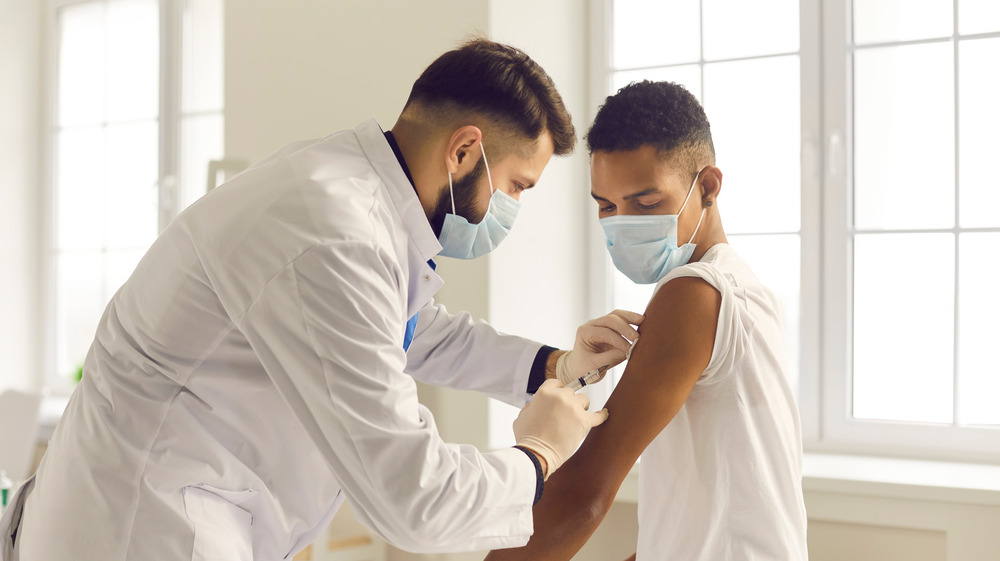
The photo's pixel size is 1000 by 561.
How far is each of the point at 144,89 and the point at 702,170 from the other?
11.0 feet

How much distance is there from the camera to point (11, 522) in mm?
1235

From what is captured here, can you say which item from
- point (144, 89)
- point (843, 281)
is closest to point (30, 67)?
point (144, 89)

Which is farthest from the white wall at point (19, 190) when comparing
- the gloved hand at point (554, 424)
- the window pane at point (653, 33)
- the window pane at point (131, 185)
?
the gloved hand at point (554, 424)

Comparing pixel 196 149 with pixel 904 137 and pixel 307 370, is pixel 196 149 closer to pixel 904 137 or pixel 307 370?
pixel 904 137

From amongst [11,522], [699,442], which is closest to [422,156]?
[699,442]

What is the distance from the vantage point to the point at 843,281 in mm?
2379

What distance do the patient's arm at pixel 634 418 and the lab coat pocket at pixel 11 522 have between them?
A: 73cm

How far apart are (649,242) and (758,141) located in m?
1.31

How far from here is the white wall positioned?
4008 millimetres

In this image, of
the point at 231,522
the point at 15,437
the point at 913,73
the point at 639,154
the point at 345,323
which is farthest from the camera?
the point at 15,437

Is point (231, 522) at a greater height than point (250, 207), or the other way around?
point (250, 207)

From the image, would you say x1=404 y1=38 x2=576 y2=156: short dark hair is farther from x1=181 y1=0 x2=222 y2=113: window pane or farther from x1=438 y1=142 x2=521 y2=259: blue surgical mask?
x1=181 y1=0 x2=222 y2=113: window pane

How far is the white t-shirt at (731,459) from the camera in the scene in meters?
1.11

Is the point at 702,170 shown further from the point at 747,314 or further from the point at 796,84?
the point at 796,84
